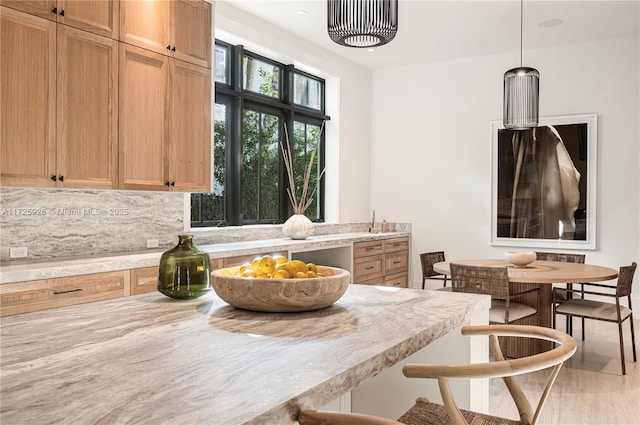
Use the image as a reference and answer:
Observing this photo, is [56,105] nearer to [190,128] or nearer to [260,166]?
[190,128]

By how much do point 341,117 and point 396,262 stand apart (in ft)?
6.05

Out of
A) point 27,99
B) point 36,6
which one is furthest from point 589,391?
point 36,6

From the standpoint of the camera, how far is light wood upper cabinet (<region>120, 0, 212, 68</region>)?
334cm

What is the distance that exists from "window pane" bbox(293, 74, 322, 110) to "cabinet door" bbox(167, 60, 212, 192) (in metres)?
2.13

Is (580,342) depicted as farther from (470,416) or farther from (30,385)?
(30,385)

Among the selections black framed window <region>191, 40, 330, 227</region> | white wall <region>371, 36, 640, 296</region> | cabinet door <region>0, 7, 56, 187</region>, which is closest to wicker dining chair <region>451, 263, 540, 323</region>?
black framed window <region>191, 40, 330, 227</region>

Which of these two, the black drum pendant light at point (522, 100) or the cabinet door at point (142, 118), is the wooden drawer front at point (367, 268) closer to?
the black drum pendant light at point (522, 100)

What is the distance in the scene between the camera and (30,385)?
891 millimetres

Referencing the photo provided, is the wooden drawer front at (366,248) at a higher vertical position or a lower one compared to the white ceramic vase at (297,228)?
lower

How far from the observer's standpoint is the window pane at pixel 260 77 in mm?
5176

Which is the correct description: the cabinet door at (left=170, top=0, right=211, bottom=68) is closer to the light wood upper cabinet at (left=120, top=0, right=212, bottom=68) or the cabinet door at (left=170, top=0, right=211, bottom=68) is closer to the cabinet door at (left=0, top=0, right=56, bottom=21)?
the light wood upper cabinet at (left=120, top=0, right=212, bottom=68)

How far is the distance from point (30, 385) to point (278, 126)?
4.87 meters

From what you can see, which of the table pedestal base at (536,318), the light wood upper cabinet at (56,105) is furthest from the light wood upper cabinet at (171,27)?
the table pedestal base at (536,318)

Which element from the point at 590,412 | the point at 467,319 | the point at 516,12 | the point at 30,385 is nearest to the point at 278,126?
the point at 516,12
